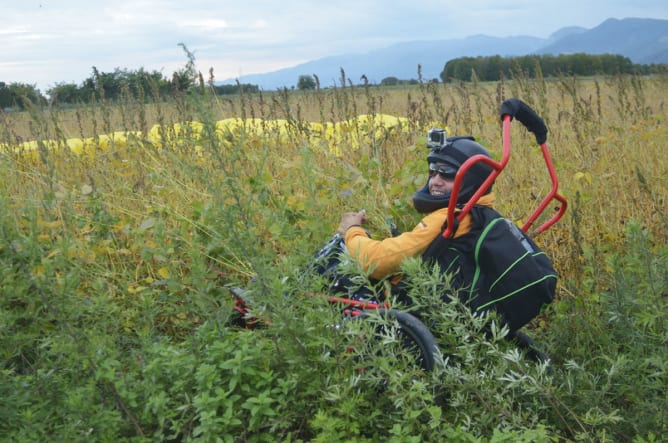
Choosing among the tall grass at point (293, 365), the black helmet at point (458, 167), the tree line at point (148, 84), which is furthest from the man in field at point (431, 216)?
the tree line at point (148, 84)

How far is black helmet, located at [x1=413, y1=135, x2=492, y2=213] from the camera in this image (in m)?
2.86

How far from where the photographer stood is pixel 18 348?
2.83 metres

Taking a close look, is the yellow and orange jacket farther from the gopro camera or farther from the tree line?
the tree line

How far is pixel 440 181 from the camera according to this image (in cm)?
296

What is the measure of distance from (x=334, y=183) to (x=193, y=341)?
5.42ft

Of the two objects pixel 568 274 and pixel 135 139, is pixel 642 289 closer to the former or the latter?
pixel 568 274

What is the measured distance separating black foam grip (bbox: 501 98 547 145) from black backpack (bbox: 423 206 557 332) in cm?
49

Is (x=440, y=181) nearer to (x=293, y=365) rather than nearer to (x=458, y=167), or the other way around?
(x=458, y=167)

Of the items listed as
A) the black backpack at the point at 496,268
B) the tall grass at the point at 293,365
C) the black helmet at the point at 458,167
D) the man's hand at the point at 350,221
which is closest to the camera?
the tall grass at the point at 293,365

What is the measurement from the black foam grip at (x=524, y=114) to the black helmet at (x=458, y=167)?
0.22m

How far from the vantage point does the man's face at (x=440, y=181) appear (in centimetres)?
294

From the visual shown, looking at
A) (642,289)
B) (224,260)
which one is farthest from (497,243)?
(224,260)

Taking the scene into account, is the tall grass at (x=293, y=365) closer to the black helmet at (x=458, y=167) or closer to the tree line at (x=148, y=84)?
the black helmet at (x=458, y=167)

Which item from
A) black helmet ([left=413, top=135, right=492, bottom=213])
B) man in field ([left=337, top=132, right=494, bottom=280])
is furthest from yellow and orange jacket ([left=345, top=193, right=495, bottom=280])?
black helmet ([left=413, top=135, right=492, bottom=213])
